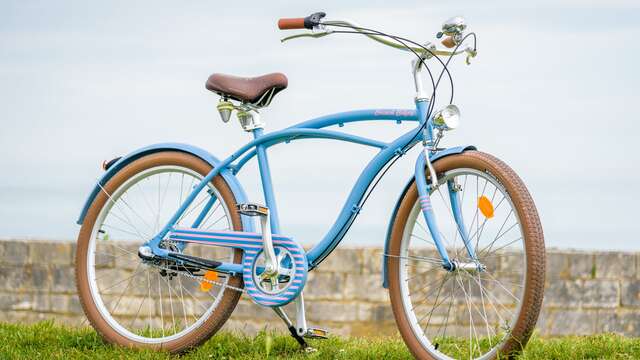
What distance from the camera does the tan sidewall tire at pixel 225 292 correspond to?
4141 millimetres

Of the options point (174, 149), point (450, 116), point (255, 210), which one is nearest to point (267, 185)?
point (255, 210)

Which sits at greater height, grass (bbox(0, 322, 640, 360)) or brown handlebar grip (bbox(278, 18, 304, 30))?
brown handlebar grip (bbox(278, 18, 304, 30))

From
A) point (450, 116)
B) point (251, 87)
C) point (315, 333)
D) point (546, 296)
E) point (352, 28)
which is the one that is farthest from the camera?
point (546, 296)

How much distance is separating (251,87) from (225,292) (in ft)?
3.05

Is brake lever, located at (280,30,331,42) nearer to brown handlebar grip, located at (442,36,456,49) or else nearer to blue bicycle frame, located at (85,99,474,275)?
blue bicycle frame, located at (85,99,474,275)

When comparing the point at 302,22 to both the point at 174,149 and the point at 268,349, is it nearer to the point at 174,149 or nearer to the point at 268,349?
the point at 174,149

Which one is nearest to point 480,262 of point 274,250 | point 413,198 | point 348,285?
point 413,198

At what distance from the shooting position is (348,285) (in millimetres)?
8148

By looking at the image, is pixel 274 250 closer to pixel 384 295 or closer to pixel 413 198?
pixel 413 198

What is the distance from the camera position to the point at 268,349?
4.14 meters

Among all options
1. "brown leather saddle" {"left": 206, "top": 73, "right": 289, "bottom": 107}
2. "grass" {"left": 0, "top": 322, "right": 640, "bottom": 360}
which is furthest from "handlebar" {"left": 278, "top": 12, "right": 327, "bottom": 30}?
"grass" {"left": 0, "top": 322, "right": 640, "bottom": 360}

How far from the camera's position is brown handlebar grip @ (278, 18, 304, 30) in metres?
3.84

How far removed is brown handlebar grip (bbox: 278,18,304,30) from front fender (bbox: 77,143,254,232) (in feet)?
2.45

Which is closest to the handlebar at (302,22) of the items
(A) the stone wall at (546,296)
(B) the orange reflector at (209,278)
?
(B) the orange reflector at (209,278)
